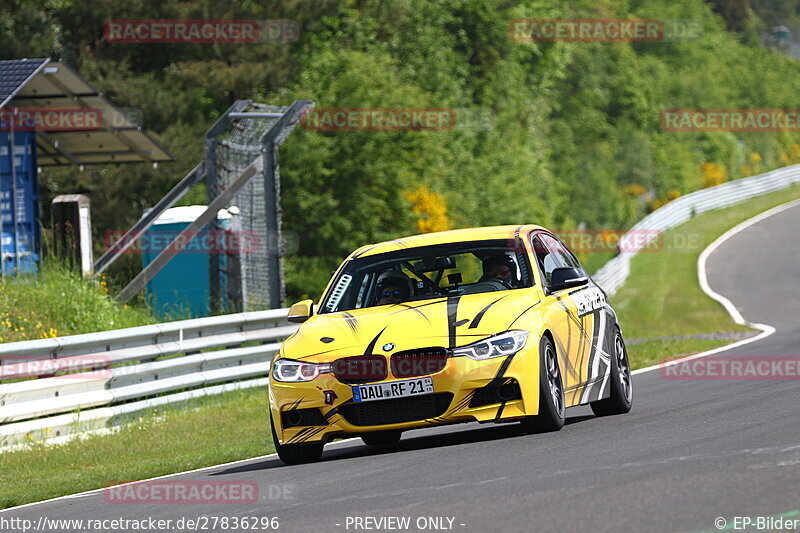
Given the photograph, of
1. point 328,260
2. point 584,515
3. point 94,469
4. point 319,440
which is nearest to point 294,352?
point 319,440

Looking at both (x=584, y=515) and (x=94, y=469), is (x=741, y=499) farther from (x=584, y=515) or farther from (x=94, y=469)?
(x=94, y=469)

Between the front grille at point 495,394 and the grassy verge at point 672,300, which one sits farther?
the grassy verge at point 672,300

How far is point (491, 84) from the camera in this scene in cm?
6019

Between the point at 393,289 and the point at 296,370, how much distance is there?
1.25 metres

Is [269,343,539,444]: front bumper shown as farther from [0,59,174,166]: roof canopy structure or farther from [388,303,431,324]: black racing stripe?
[0,59,174,166]: roof canopy structure

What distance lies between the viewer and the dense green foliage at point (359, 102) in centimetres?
3834

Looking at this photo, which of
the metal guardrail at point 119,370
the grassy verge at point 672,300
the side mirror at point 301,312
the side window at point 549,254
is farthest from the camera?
the grassy verge at point 672,300

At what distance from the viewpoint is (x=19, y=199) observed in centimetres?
2414

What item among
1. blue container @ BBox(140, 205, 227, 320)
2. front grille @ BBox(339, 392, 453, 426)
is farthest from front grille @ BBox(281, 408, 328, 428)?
blue container @ BBox(140, 205, 227, 320)

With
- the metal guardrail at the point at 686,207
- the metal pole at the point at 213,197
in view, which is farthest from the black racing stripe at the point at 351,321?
the metal guardrail at the point at 686,207

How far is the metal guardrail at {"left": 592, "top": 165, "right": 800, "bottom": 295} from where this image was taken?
1559 inches

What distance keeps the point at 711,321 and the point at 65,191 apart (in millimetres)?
17561

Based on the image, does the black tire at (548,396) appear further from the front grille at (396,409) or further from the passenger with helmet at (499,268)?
the passenger with helmet at (499,268)

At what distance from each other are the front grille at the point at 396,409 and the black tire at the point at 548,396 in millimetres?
620
